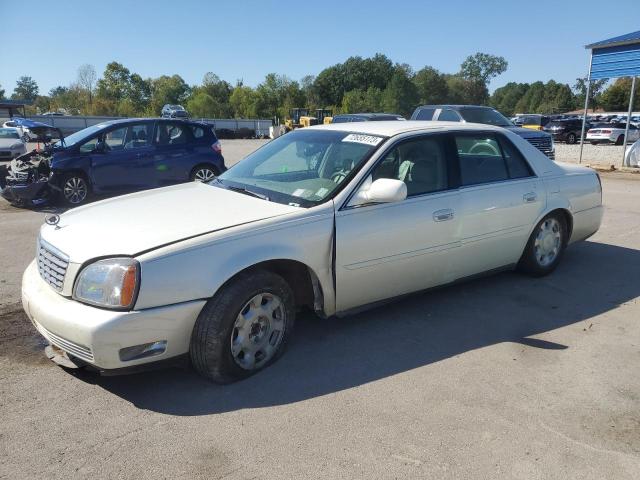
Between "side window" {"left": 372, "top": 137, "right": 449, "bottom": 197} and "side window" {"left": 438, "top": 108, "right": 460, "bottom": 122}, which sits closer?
"side window" {"left": 372, "top": 137, "right": 449, "bottom": 197}

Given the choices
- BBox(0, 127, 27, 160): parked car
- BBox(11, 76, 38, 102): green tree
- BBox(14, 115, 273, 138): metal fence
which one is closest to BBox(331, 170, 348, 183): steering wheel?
BBox(0, 127, 27, 160): parked car

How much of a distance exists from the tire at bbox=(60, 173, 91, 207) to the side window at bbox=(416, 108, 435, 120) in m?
9.36

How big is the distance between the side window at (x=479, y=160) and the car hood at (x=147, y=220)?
1728 mm

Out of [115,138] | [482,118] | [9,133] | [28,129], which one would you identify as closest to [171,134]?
[115,138]

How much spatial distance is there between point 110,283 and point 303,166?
194 cm

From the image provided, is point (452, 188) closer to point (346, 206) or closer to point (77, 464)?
point (346, 206)

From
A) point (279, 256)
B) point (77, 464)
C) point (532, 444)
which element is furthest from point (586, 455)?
point (77, 464)

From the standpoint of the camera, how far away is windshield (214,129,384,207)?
148 inches

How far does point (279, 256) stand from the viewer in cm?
327

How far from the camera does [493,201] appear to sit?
449 centimetres

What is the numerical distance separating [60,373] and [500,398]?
2798mm

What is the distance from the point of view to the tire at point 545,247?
5074mm

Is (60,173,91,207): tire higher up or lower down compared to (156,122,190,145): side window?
lower down

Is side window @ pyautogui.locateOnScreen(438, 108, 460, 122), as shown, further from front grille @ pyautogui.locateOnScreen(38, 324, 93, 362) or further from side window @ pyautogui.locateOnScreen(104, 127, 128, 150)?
front grille @ pyautogui.locateOnScreen(38, 324, 93, 362)
